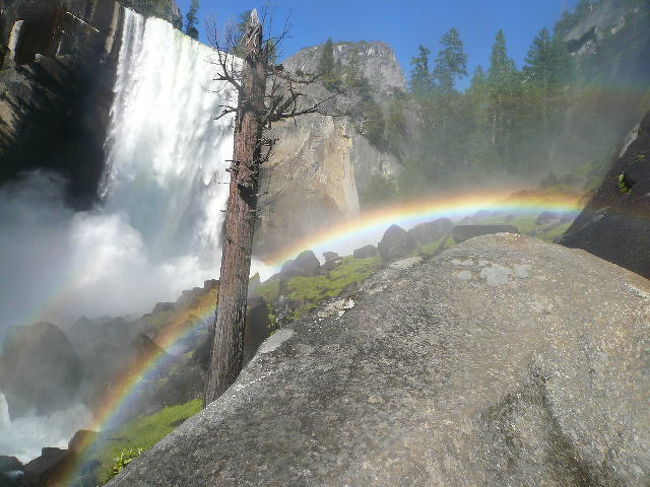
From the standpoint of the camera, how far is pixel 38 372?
16984 millimetres

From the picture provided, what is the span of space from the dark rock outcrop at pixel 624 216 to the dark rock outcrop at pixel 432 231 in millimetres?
18356

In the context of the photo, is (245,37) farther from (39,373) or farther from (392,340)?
(39,373)

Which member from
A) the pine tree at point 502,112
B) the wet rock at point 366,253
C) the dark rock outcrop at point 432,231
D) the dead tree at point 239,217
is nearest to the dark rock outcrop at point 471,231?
the dark rock outcrop at point 432,231

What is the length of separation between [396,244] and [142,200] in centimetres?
2200

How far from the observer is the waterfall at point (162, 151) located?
35.2 m

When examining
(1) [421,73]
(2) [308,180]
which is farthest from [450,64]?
(2) [308,180]

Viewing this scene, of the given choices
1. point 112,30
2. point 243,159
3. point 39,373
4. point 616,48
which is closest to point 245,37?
point 243,159

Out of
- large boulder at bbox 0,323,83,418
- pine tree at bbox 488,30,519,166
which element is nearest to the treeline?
pine tree at bbox 488,30,519,166

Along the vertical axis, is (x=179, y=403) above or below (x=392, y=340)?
below

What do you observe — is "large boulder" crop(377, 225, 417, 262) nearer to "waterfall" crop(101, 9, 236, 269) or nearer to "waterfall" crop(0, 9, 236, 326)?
"waterfall" crop(0, 9, 236, 326)

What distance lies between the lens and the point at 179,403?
13.4 m

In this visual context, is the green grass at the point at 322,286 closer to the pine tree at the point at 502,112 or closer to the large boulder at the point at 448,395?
the large boulder at the point at 448,395

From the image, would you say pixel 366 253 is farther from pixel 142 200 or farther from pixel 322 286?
pixel 142 200

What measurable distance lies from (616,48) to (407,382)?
2926 inches
